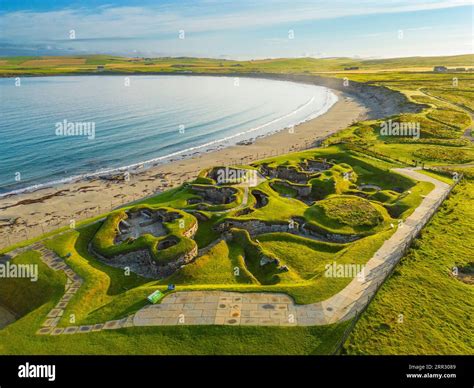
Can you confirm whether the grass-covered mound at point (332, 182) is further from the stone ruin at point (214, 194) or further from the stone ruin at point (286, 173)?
the stone ruin at point (214, 194)

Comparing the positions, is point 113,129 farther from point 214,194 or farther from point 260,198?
point 260,198

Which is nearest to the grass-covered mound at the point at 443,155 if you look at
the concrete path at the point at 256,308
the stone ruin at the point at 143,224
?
the concrete path at the point at 256,308

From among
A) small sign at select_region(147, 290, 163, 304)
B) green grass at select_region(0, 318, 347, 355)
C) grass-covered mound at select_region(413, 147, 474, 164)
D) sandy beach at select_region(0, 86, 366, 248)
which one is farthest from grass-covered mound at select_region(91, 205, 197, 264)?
grass-covered mound at select_region(413, 147, 474, 164)

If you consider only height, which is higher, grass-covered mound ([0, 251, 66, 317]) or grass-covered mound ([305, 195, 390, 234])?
grass-covered mound ([305, 195, 390, 234])

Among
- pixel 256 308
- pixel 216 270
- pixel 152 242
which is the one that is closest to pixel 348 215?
pixel 216 270

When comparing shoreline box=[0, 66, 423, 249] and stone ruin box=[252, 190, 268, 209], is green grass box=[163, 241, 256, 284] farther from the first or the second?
shoreline box=[0, 66, 423, 249]
